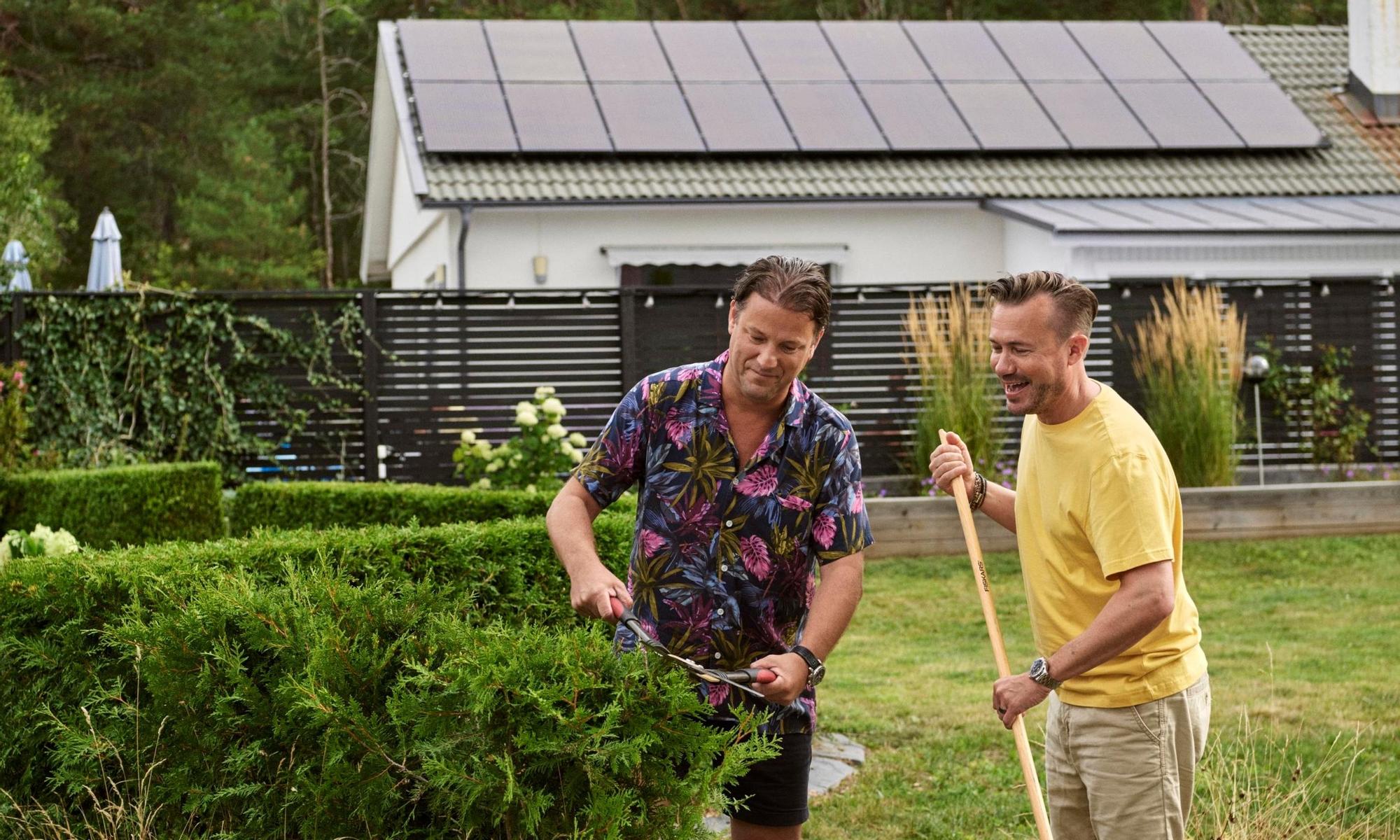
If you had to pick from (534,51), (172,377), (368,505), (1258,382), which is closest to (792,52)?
(534,51)

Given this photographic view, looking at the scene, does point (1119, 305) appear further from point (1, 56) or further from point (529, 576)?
point (1, 56)

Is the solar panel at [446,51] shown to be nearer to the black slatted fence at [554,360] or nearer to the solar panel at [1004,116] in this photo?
the black slatted fence at [554,360]

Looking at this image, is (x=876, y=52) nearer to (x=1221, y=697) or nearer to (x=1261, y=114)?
(x=1261, y=114)

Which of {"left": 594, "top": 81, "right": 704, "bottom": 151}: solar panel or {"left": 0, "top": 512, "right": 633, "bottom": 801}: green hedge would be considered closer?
{"left": 0, "top": 512, "right": 633, "bottom": 801}: green hedge

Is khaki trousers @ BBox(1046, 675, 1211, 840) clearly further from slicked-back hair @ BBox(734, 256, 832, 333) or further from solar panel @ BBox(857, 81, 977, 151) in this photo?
solar panel @ BBox(857, 81, 977, 151)

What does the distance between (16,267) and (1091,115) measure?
11.3 meters

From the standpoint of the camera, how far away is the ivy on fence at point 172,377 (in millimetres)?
11047

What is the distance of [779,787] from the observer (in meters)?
3.05

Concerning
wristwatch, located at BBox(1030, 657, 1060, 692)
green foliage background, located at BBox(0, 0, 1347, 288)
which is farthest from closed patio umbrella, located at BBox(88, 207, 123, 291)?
green foliage background, located at BBox(0, 0, 1347, 288)

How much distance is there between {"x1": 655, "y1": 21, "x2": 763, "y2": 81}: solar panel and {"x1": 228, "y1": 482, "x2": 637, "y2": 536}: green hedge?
849 cm

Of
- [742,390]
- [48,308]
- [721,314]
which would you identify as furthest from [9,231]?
[742,390]

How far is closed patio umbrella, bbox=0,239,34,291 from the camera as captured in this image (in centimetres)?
1231

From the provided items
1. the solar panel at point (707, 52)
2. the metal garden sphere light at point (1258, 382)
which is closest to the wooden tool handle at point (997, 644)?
the metal garden sphere light at point (1258, 382)

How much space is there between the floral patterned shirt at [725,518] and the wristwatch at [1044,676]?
1.44 ft
